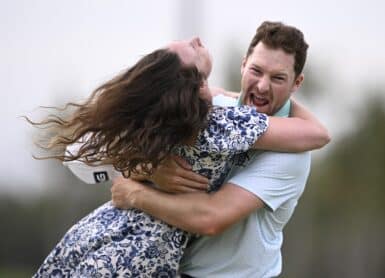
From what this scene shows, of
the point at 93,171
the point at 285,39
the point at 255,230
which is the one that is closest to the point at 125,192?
the point at 93,171

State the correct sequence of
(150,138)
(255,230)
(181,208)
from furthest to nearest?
(255,230), (181,208), (150,138)

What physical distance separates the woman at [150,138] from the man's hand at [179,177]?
0.07ft

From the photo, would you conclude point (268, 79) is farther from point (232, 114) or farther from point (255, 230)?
point (255, 230)

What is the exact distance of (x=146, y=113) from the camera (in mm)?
2545

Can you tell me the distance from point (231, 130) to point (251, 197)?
0.68ft

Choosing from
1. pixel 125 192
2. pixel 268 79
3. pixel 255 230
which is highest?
pixel 268 79

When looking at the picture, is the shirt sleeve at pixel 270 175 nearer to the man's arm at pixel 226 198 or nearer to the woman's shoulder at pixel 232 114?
the man's arm at pixel 226 198

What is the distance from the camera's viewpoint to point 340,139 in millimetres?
6195

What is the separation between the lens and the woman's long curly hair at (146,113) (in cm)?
254

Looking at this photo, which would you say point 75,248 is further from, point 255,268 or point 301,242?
point 301,242

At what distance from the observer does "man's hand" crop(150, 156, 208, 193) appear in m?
2.67

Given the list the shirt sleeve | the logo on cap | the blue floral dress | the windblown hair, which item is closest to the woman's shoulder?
the blue floral dress

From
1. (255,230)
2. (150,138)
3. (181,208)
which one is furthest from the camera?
(255,230)

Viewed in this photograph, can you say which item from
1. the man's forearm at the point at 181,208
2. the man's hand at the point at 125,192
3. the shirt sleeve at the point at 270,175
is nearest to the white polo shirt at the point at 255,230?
the shirt sleeve at the point at 270,175
